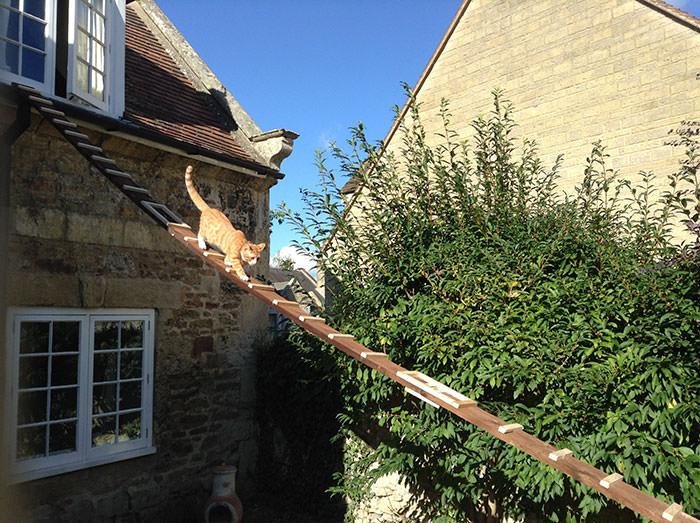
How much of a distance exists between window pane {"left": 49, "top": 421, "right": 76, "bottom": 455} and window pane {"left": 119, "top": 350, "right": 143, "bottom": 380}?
700mm

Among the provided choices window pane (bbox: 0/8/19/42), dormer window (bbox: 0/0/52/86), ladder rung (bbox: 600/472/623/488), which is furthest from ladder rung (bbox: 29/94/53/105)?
ladder rung (bbox: 600/472/623/488)

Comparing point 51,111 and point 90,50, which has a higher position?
point 90,50

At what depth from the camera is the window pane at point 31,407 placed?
5.38 meters

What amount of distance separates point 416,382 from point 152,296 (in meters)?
3.73

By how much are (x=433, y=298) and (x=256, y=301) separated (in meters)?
3.37

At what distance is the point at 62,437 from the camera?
568cm

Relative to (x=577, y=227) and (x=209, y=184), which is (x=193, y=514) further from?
(x=577, y=227)

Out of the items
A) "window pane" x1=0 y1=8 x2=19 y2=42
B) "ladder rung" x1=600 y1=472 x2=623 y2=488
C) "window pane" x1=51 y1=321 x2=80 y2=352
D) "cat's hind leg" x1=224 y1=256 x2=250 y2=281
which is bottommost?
"ladder rung" x1=600 y1=472 x2=623 y2=488

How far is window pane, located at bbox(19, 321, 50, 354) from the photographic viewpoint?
5.40 meters

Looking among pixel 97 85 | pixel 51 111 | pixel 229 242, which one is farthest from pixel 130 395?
pixel 97 85

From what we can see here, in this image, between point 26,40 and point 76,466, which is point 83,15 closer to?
point 26,40

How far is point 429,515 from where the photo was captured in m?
5.78

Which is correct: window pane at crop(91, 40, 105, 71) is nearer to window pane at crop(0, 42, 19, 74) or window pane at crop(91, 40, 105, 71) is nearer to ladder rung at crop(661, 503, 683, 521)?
window pane at crop(0, 42, 19, 74)

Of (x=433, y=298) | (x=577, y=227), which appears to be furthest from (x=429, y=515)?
(x=577, y=227)
